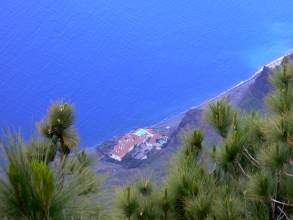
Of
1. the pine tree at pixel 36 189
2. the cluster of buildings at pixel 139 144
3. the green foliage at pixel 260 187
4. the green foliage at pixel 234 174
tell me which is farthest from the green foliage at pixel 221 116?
the cluster of buildings at pixel 139 144

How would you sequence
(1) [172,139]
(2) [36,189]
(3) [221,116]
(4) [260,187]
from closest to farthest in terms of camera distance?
1. (2) [36,189]
2. (4) [260,187]
3. (3) [221,116]
4. (1) [172,139]

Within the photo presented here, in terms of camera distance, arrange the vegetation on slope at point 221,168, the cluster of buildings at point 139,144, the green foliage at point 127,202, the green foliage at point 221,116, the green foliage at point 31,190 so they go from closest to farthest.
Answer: the green foliage at point 31,190 < the vegetation on slope at point 221,168 < the green foliage at point 127,202 < the green foliage at point 221,116 < the cluster of buildings at point 139,144

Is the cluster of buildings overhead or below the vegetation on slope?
overhead

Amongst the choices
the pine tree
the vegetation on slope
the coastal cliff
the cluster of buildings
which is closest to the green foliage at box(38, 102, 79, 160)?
the vegetation on slope

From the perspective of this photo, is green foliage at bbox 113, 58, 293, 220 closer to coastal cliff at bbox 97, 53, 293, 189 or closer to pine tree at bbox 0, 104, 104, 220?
coastal cliff at bbox 97, 53, 293, 189

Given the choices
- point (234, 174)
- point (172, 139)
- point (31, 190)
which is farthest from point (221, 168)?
point (172, 139)

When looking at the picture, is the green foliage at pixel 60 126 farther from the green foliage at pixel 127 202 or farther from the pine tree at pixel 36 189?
the pine tree at pixel 36 189

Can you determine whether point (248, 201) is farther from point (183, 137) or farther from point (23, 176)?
point (23, 176)

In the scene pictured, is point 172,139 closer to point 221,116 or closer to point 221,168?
point 221,116
